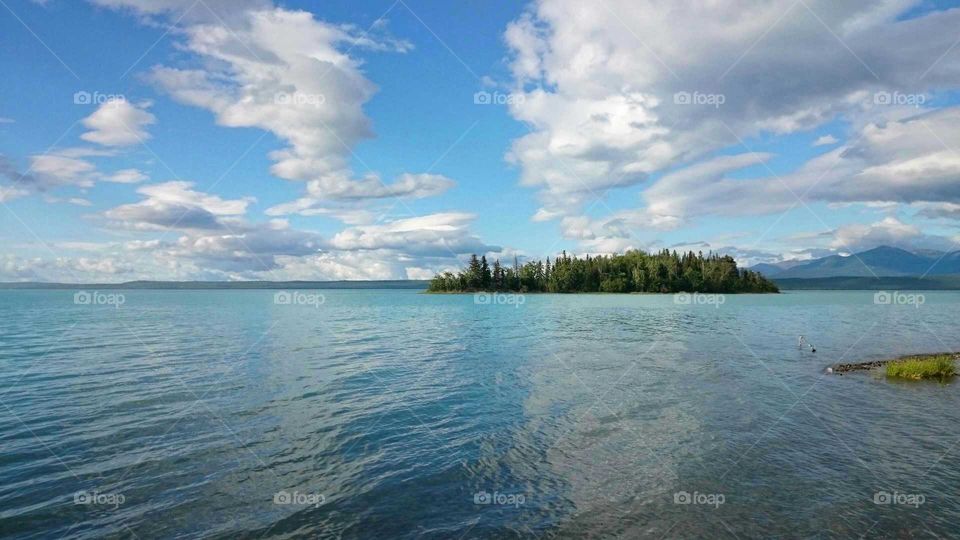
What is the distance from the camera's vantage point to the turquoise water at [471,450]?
14.9 m

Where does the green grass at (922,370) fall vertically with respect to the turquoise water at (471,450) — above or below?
above

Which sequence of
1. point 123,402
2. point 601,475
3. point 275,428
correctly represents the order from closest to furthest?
point 601,475, point 275,428, point 123,402

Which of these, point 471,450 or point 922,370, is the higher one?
point 922,370

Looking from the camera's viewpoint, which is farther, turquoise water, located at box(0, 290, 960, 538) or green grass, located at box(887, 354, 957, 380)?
green grass, located at box(887, 354, 957, 380)

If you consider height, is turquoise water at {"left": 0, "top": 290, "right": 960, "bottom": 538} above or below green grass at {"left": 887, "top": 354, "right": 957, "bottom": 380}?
below

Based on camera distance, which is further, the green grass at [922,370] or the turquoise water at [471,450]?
the green grass at [922,370]

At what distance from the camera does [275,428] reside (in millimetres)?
24047

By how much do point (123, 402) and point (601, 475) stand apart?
27586mm

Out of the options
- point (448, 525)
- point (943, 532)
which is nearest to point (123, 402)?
point (448, 525)

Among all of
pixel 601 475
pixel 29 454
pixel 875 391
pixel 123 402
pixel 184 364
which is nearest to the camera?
pixel 601 475

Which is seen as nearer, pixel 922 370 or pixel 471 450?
pixel 471 450

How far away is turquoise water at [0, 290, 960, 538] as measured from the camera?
48.8 feet

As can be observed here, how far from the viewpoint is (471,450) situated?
21219 millimetres

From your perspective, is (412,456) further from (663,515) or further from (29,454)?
(29,454)
